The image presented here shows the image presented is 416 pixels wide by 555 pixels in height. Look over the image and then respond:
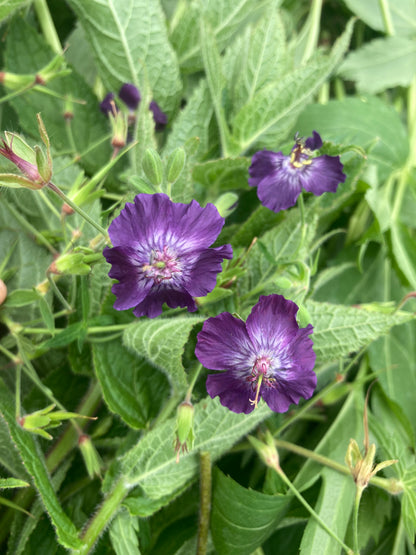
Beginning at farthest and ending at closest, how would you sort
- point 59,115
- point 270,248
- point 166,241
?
point 59,115 → point 270,248 → point 166,241

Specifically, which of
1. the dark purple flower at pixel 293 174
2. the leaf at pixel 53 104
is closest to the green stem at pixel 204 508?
the dark purple flower at pixel 293 174

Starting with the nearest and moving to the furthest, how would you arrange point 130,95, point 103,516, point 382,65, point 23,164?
point 23,164 → point 103,516 → point 130,95 → point 382,65

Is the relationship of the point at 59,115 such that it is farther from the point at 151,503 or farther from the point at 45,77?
the point at 151,503

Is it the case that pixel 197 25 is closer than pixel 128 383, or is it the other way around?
pixel 128 383

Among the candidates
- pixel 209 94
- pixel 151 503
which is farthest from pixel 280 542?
pixel 209 94

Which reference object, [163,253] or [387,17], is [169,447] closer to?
[163,253]

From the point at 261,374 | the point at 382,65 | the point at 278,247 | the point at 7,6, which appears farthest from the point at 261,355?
the point at 382,65

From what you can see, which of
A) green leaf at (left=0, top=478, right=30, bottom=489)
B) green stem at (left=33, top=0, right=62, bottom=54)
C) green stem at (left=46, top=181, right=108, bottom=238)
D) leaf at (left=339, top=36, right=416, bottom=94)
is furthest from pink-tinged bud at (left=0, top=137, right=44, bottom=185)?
leaf at (left=339, top=36, right=416, bottom=94)
